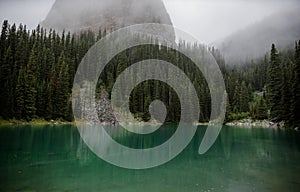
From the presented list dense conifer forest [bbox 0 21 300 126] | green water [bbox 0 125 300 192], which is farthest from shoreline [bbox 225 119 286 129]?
green water [bbox 0 125 300 192]

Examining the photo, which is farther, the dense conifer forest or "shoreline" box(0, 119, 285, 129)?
the dense conifer forest

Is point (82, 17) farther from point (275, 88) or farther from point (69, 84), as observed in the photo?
point (275, 88)

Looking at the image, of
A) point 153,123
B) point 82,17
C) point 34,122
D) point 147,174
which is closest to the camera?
point 147,174

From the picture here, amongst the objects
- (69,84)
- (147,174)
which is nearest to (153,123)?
(69,84)

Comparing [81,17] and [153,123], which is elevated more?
[81,17]

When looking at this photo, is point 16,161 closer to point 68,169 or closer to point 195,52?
point 68,169

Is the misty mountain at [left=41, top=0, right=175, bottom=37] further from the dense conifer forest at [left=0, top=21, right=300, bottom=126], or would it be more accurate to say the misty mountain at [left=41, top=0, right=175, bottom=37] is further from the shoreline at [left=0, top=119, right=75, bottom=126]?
the shoreline at [left=0, top=119, right=75, bottom=126]

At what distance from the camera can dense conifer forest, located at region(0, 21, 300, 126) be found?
191 feet

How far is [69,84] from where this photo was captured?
81688mm

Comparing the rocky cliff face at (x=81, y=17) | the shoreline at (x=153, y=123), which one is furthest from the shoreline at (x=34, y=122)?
the rocky cliff face at (x=81, y=17)

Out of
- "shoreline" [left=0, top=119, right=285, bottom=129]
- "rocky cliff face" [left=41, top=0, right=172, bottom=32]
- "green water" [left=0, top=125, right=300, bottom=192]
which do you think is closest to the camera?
"green water" [left=0, top=125, right=300, bottom=192]

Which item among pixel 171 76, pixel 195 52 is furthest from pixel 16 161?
pixel 195 52

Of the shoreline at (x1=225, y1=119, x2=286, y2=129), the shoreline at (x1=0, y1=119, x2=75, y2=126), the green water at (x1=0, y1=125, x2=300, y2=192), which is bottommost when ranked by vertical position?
the green water at (x1=0, y1=125, x2=300, y2=192)

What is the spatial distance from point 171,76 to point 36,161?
89.4 meters
